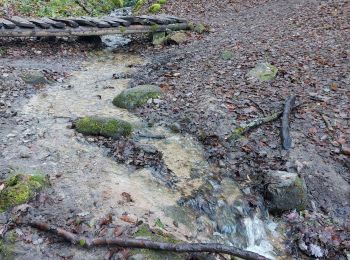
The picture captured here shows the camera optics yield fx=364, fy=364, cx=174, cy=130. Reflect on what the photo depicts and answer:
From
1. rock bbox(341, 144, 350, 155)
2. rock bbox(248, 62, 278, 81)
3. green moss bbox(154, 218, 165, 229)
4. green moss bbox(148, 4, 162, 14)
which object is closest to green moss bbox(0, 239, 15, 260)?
green moss bbox(154, 218, 165, 229)

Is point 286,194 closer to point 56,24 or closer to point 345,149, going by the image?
point 345,149

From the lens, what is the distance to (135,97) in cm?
696

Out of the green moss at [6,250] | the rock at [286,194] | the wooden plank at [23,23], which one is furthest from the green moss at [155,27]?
the green moss at [6,250]

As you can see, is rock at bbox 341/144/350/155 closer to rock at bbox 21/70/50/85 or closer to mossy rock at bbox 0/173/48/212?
mossy rock at bbox 0/173/48/212

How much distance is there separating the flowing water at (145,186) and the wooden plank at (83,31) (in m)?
3.56

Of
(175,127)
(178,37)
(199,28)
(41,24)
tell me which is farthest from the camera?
(199,28)

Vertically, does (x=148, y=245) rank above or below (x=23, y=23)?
below

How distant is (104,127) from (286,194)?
9.58 ft

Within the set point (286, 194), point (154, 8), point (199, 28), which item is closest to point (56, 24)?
point (199, 28)

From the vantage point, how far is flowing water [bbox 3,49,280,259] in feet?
13.6

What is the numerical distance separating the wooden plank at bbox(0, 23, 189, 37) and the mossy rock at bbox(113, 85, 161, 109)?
12.0ft

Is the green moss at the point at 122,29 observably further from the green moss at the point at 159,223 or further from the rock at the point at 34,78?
the green moss at the point at 159,223

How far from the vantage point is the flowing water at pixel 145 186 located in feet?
13.6

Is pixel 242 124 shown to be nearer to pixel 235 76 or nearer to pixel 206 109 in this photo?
pixel 206 109
